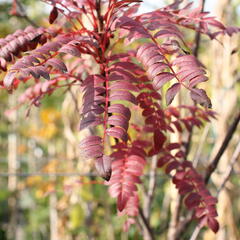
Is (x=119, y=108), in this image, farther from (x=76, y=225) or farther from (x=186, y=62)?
(x=76, y=225)

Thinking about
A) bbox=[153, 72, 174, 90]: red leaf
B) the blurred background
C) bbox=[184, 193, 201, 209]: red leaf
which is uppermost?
bbox=[153, 72, 174, 90]: red leaf

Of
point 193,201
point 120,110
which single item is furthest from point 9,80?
point 193,201

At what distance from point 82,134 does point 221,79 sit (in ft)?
3.40

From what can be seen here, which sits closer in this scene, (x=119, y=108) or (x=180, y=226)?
(x=119, y=108)

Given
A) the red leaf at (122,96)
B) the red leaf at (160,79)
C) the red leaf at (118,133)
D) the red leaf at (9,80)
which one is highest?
the red leaf at (160,79)

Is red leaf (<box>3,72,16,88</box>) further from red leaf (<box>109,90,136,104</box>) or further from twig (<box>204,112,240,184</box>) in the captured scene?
twig (<box>204,112,240,184</box>)

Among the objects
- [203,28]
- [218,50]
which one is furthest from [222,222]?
[203,28]

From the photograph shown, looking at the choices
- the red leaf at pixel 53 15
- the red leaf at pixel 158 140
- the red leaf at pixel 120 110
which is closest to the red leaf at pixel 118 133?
the red leaf at pixel 120 110

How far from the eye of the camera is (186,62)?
0.62 meters

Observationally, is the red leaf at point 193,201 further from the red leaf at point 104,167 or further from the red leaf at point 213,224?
the red leaf at point 104,167

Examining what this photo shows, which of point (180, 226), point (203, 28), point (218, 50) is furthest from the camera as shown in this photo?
point (218, 50)

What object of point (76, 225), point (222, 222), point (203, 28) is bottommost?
point (76, 225)

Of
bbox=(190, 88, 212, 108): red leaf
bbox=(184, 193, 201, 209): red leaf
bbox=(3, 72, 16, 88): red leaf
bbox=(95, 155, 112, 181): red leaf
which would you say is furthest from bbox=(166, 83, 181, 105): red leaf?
bbox=(184, 193, 201, 209): red leaf

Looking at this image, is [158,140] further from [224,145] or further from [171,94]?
[224,145]
